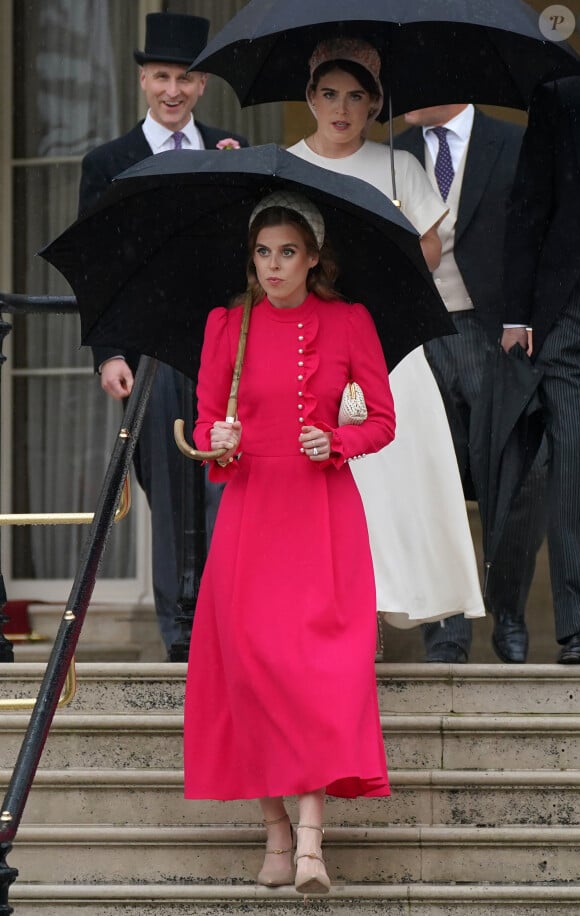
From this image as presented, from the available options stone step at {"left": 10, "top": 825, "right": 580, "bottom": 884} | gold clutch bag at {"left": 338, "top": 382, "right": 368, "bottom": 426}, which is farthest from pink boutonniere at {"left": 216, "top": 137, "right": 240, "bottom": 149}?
stone step at {"left": 10, "top": 825, "right": 580, "bottom": 884}

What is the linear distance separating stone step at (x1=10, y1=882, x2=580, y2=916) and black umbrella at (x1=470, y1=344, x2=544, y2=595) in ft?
4.65

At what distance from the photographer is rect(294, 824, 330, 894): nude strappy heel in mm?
4656

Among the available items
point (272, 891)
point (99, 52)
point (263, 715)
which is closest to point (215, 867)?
point (272, 891)

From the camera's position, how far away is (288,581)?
16.3 ft

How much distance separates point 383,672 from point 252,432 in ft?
3.52

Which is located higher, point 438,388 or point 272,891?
point 438,388

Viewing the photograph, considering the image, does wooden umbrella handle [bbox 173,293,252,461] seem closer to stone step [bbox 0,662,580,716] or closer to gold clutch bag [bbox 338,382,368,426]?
gold clutch bag [bbox 338,382,368,426]

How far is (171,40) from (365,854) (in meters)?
3.30

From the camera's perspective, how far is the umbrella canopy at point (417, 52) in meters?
5.63

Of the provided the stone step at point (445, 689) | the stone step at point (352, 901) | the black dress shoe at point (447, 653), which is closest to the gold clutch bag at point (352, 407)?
the stone step at point (445, 689)

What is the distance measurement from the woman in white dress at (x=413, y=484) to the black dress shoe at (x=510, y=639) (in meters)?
0.49

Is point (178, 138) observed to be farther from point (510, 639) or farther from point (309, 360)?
point (510, 639)

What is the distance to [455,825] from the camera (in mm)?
5391

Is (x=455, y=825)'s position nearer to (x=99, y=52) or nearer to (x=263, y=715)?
(x=263, y=715)
